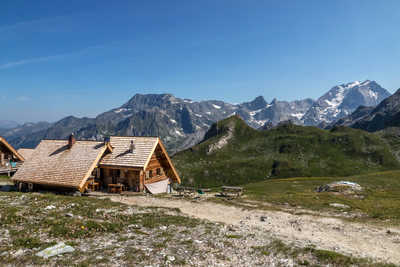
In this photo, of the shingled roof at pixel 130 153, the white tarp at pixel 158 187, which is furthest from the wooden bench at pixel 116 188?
the white tarp at pixel 158 187

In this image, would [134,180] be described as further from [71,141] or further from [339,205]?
[339,205]

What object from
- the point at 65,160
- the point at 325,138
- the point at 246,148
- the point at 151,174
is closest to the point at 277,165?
the point at 246,148

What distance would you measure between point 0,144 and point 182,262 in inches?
2087

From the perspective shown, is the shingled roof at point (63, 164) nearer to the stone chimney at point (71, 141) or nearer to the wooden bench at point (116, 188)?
the stone chimney at point (71, 141)

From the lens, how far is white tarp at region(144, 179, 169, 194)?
36031mm

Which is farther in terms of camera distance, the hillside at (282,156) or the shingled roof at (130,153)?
the hillside at (282,156)

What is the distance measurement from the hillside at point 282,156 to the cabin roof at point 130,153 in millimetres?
92799

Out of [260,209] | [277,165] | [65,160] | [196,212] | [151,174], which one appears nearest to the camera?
[196,212]

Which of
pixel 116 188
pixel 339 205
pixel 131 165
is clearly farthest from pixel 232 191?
pixel 116 188

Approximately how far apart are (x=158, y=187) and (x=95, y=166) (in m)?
9.52

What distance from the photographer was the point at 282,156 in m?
148

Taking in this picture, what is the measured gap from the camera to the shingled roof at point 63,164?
31766 mm

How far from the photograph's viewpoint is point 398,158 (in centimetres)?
13800

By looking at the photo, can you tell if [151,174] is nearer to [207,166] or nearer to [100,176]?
[100,176]
